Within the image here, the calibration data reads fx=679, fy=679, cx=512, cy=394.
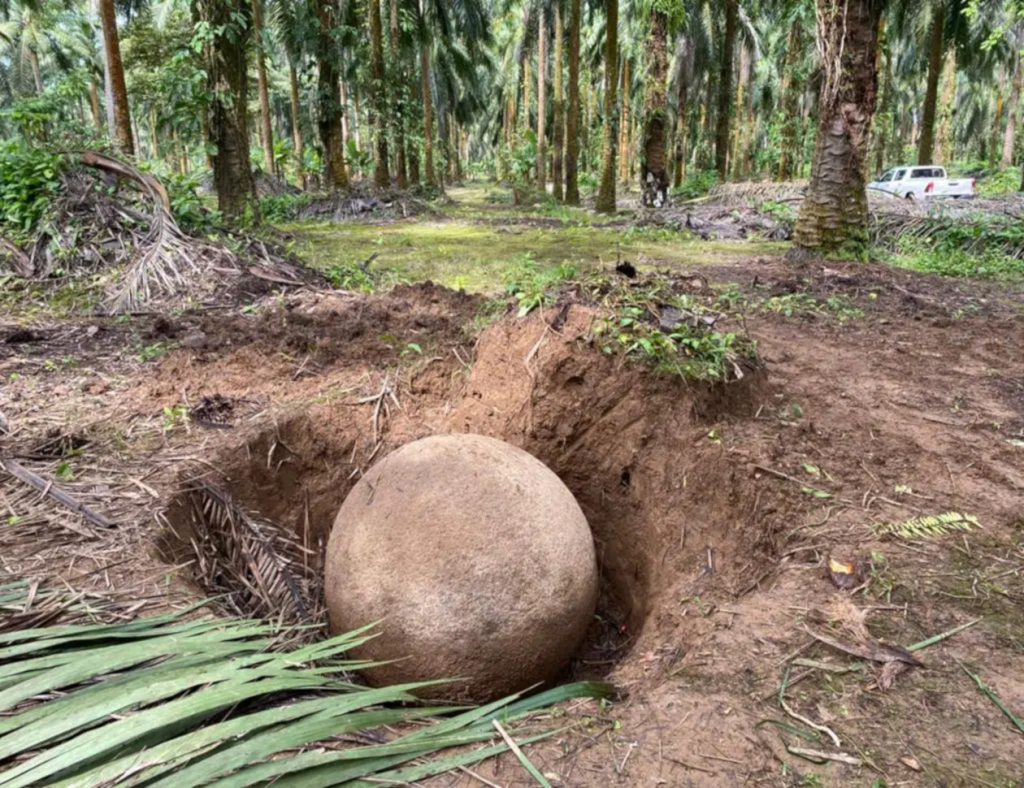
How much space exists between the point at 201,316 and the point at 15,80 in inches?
1807

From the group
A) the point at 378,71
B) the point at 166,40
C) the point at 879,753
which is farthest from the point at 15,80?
the point at 879,753

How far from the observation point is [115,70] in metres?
9.70

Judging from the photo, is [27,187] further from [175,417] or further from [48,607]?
[48,607]

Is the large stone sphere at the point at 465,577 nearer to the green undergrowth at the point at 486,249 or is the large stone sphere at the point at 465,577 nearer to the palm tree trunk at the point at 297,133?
the green undergrowth at the point at 486,249

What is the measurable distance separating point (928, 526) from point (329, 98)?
720 inches

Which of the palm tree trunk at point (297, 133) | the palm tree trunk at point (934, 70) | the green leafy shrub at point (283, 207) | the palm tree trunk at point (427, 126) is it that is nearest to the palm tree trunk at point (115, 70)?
the green leafy shrub at point (283, 207)

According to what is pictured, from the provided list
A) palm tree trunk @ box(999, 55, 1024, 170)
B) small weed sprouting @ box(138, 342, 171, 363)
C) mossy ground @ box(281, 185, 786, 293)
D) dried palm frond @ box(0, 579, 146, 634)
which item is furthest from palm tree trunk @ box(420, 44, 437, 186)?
dried palm frond @ box(0, 579, 146, 634)

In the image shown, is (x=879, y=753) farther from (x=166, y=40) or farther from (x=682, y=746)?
(x=166, y=40)

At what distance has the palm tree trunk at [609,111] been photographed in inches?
660

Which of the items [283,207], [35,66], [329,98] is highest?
[35,66]

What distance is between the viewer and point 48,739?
1697 millimetres

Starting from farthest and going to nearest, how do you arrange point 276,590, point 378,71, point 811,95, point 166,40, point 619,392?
point 811,95
point 166,40
point 378,71
point 619,392
point 276,590

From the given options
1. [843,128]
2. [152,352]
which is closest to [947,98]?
[843,128]

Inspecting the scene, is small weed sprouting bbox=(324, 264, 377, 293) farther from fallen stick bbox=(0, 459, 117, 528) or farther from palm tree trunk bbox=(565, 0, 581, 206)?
palm tree trunk bbox=(565, 0, 581, 206)
